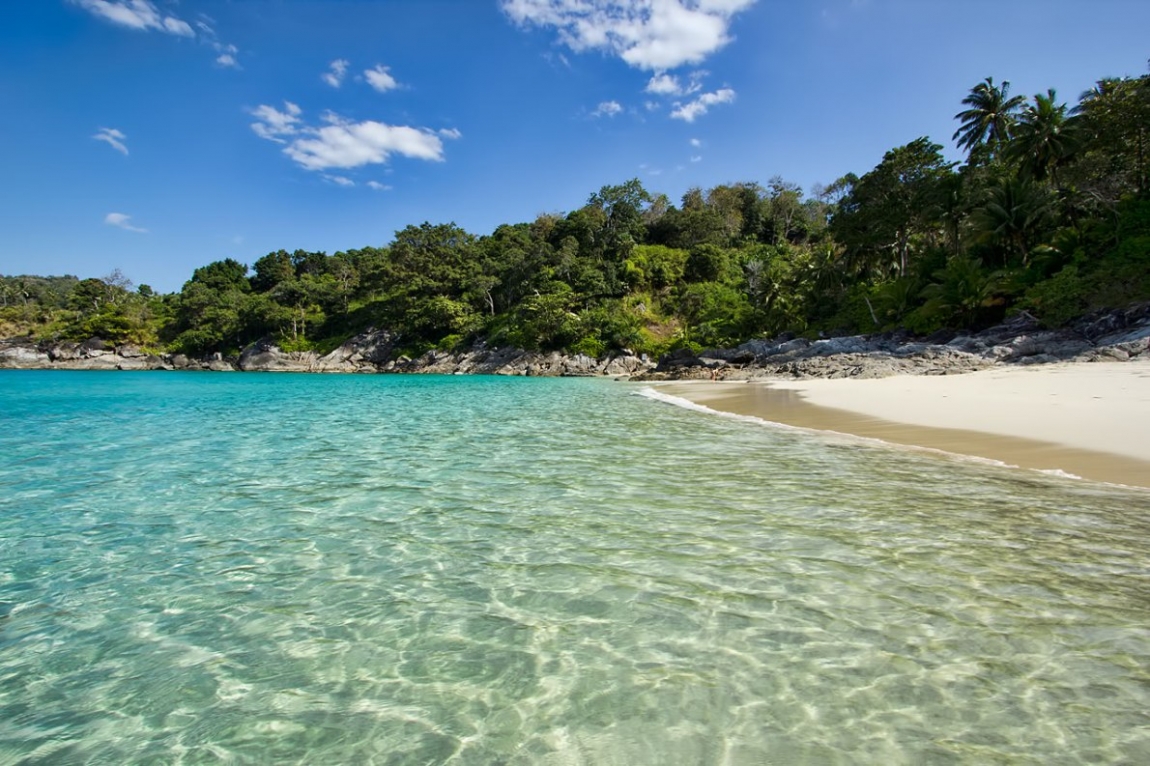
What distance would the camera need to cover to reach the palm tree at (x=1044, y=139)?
112ft

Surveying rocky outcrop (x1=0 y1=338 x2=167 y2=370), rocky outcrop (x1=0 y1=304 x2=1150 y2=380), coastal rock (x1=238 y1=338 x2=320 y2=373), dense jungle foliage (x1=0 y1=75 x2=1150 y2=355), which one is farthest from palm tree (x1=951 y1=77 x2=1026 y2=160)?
rocky outcrop (x1=0 y1=338 x2=167 y2=370)

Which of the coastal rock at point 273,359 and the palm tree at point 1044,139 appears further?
the coastal rock at point 273,359

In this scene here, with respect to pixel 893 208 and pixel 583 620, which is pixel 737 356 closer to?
pixel 893 208

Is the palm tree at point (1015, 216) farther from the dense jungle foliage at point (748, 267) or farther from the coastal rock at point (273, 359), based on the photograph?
the coastal rock at point (273, 359)

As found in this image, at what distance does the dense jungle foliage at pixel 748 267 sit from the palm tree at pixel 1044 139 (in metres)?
0.11

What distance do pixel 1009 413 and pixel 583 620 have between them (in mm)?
13357

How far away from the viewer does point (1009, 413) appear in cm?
1258

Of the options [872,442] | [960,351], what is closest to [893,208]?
[960,351]

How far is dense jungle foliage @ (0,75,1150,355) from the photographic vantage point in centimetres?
3262

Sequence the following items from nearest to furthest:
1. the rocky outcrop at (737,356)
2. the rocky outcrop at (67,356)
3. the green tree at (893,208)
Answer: the rocky outcrop at (737,356) → the green tree at (893,208) → the rocky outcrop at (67,356)

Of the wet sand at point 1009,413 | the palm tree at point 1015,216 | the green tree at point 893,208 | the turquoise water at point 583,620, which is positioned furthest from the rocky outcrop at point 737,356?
the turquoise water at point 583,620

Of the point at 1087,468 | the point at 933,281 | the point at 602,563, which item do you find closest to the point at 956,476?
the point at 1087,468

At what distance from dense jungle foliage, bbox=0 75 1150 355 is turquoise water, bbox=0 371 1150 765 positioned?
3053 centimetres

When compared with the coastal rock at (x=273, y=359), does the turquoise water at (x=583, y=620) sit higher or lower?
lower
